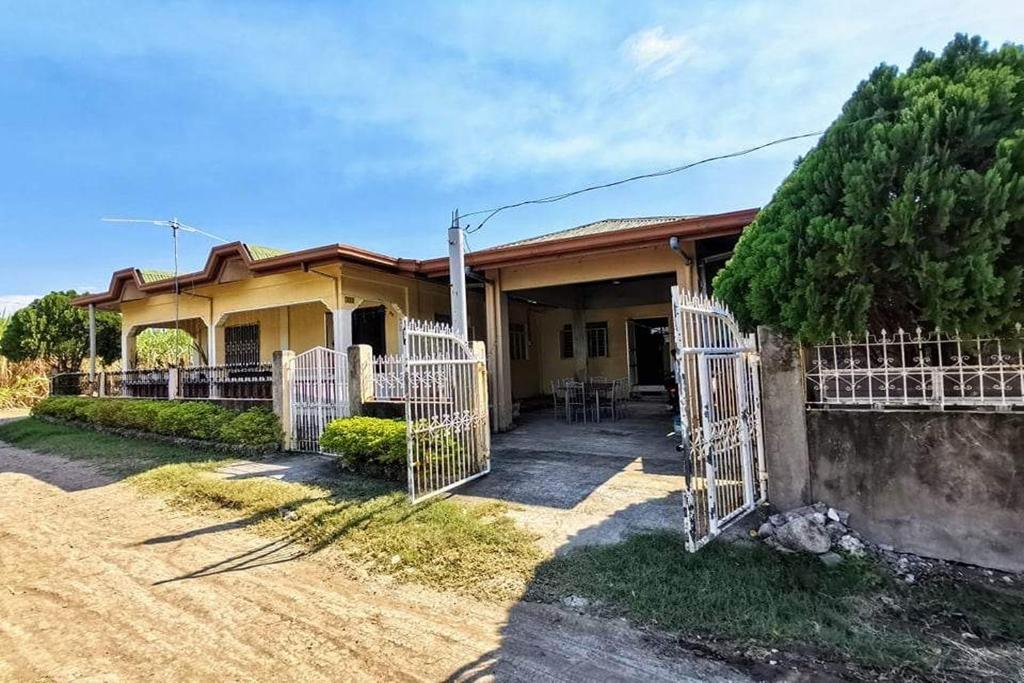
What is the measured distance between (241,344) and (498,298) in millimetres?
9544

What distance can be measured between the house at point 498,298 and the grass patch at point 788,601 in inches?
210

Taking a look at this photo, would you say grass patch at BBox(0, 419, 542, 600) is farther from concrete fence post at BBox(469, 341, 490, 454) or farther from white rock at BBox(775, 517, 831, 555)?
white rock at BBox(775, 517, 831, 555)

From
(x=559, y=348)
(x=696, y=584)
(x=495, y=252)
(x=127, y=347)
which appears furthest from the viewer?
(x=127, y=347)

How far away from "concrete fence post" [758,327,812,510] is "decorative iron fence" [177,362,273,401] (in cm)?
859

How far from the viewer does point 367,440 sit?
6629 mm

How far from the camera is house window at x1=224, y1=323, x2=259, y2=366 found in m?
15.1

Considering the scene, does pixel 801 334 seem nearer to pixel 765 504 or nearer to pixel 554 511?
pixel 765 504

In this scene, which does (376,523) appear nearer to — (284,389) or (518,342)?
(284,389)

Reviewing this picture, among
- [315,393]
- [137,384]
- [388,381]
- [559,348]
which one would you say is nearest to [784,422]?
[388,381]

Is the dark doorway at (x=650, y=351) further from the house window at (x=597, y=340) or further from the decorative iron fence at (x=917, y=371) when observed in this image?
the decorative iron fence at (x=917, y=371)

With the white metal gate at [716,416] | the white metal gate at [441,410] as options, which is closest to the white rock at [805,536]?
the white metal gate at [716,416]

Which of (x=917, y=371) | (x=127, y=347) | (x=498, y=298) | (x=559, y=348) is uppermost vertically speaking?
(x=498, y=298)

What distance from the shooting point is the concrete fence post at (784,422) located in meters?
4.20

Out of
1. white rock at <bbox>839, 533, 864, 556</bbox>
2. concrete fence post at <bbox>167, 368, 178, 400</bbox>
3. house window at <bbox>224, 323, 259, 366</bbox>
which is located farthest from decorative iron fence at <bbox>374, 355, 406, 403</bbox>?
house window at <bbox>224, 323, 259, 366</bbox>
